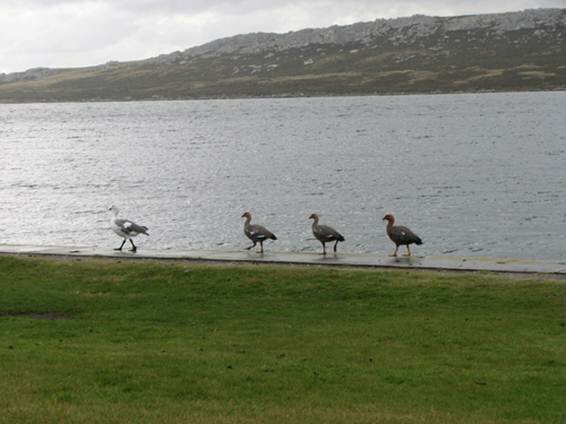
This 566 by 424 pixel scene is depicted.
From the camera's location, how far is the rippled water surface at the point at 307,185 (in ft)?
158

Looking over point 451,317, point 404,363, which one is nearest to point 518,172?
point 451,317

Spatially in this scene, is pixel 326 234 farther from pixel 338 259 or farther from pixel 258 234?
pixel 338 259

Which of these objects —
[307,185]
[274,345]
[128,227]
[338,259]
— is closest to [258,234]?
[338,259]

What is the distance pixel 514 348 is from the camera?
59.9 feet

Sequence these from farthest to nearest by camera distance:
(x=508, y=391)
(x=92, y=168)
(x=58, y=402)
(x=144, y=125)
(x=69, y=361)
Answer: (x=144, y=125) < (x=92, y=168) < (x=69, y=361) < (x=508, y=391) < (x=58, y=402)

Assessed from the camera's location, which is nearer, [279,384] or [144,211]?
[279,384]

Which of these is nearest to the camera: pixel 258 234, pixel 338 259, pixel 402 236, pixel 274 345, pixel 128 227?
pixel 274 345

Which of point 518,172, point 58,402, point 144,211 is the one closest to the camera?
point 58,402

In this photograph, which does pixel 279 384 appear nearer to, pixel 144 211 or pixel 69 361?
pixel 69 361

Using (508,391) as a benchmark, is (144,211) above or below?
below

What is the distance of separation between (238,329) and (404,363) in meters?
5.17

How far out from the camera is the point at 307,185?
74.1 metres

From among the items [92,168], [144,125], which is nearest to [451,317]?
[92,168]

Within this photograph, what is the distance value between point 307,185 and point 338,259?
43.7 metres
